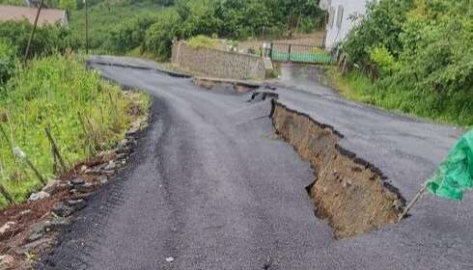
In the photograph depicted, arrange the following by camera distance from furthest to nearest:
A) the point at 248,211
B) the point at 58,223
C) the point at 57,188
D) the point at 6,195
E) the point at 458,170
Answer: the point at 57,188 < the point at 6,195 < the point at 248,211 < the point at 58,223 < the point at 458,170

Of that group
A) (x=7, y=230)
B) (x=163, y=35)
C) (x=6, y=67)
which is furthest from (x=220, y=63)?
(x=7, y=230)

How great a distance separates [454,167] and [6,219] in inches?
227

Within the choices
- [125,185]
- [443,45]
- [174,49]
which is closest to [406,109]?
[443,45]

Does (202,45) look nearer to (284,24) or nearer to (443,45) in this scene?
(284,24)

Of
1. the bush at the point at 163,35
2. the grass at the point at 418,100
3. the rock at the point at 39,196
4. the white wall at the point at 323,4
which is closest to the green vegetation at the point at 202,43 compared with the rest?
the bush at the point at 163,35

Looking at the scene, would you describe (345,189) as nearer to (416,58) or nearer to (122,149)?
(122,149)

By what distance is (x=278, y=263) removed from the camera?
5520 mm

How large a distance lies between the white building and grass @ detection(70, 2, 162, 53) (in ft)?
96.8

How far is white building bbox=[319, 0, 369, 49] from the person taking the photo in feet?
88.8

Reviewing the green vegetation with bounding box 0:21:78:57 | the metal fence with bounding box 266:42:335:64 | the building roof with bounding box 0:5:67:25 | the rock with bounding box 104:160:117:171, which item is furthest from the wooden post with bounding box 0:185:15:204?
the building roof with bounding box 0:5:67:25

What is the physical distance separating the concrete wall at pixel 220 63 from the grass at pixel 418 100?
206 inches

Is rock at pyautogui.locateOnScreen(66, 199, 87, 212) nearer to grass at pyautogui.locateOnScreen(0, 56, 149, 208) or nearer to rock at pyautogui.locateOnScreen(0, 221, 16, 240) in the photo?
rock at pyautogui.locateOnScreen(0, 221, 16, 240)

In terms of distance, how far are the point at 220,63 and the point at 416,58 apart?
12835 millimetres

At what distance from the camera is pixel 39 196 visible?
823 cm
